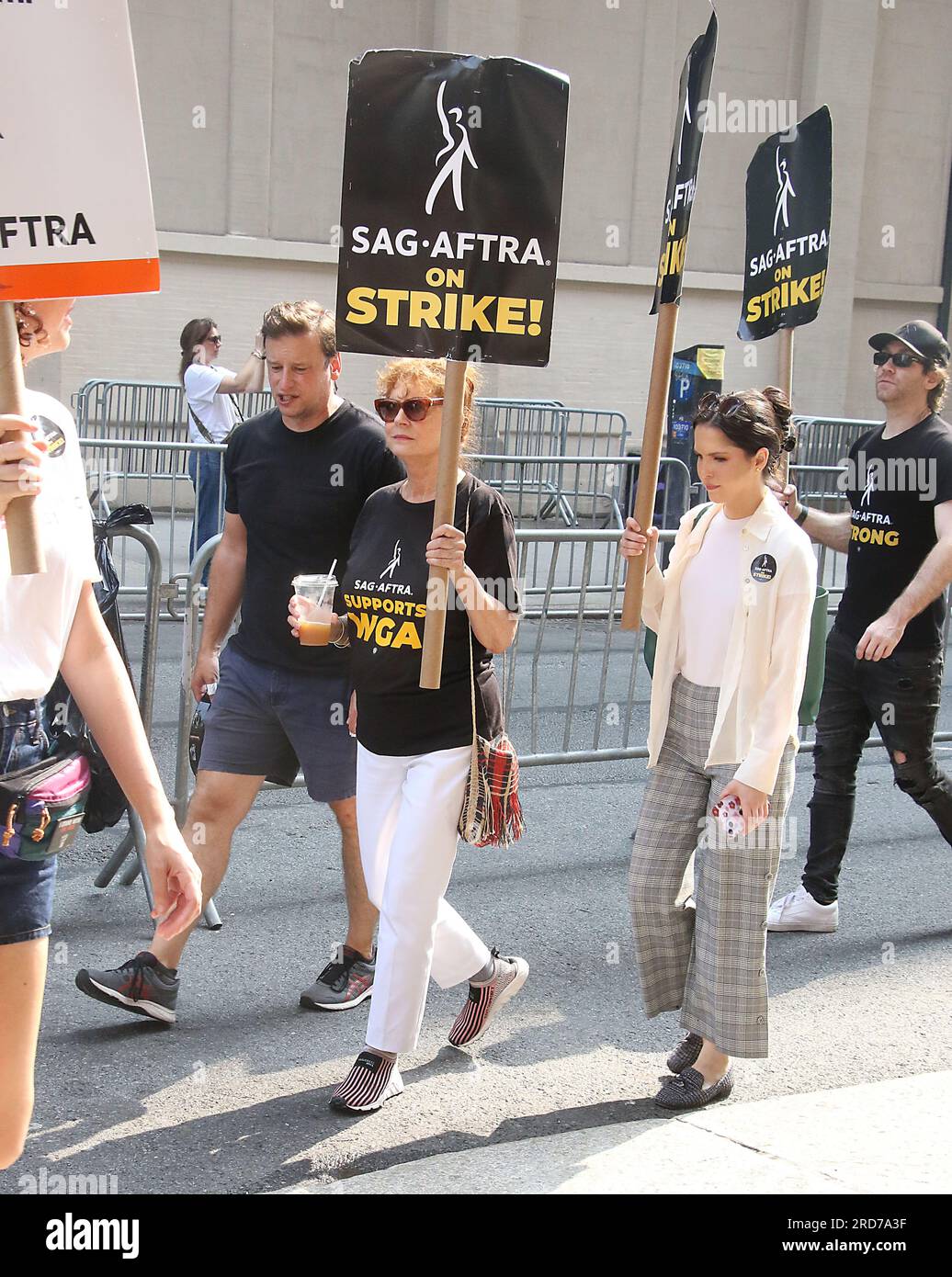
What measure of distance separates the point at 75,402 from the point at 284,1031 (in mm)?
11813

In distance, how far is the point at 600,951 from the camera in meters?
5.41

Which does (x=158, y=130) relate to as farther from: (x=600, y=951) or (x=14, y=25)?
(x=14, y=25)

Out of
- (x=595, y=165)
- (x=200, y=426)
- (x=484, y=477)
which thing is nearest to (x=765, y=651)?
(x=200, y=426)

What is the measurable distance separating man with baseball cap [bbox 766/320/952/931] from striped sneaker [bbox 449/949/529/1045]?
1589mm

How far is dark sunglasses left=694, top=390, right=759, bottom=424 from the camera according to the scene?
13.8ft

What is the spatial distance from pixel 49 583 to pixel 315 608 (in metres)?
1.88

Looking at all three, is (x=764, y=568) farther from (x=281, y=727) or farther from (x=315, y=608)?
(x=281, y=727)

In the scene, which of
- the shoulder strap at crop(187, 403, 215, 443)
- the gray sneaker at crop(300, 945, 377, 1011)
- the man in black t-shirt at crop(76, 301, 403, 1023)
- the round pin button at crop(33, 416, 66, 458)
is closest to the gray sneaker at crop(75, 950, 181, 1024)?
the man in black t-shirt at crop(76, 301, 403, 1023)

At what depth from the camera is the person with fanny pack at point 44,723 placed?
250cm

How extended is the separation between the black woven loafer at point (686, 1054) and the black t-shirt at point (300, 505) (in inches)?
61.5

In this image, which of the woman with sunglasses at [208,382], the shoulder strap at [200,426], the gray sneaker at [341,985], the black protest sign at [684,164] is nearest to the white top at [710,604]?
the black protest sign at [684,164]

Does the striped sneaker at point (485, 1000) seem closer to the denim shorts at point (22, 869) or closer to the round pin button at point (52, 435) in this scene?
the denim shorts at point (22, 869)

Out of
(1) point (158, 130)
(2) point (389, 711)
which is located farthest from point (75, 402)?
(2) point (389, 711)

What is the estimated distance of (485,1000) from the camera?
14.8 ft
